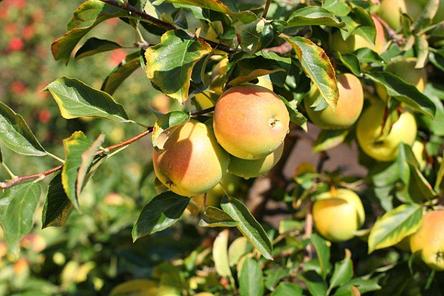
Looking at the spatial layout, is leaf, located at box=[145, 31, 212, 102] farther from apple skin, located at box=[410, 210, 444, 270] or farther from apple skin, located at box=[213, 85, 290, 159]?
apple skin, located at box=[410, 210, 444, 270]

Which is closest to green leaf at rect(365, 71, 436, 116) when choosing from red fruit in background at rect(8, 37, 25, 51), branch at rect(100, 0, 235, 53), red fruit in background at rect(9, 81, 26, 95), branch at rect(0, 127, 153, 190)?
branch at rect(100, 0, 235, 53)

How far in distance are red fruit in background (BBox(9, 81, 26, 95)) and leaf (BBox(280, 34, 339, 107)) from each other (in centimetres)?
300

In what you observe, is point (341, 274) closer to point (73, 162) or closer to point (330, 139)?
point (330, 139)

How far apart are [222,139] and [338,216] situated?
14.1 inches

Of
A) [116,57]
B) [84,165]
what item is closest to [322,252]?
[84,165]

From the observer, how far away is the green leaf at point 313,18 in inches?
26.6

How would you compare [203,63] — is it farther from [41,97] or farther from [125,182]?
[41,97]

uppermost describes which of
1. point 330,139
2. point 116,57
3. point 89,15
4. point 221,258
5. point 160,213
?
point 89,15

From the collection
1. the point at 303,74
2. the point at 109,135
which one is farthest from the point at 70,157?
the point at 109,135

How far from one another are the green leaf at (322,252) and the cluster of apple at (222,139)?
30 centimetres

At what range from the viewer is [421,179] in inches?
35.5

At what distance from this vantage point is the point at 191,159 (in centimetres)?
66

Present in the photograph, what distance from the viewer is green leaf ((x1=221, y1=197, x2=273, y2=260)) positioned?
27.1 inches

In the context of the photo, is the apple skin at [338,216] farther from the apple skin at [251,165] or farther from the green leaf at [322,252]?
the apple skin at [251,165]
